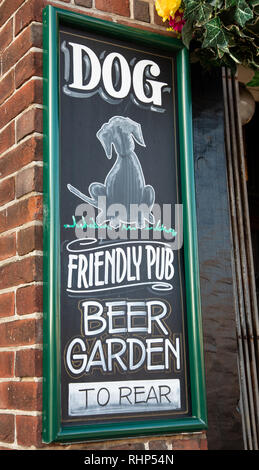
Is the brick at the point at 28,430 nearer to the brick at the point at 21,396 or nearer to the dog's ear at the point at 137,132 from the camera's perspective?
the brick at the point at 21,396

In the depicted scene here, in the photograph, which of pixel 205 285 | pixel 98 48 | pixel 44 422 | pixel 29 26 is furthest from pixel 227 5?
pixel 44 422

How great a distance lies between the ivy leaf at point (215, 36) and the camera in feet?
6.66

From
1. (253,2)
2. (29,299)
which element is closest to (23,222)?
(29,299)

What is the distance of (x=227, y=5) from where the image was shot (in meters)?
2.01

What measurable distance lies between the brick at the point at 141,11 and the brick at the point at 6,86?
0.55 metres

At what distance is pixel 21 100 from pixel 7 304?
2.40 ft

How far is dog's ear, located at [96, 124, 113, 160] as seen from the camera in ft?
6.63

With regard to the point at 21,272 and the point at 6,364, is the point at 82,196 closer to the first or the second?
the point at 21,272

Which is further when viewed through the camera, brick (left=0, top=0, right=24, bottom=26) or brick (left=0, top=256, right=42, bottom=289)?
brick (left=0, top=0, right=24, bottom=26)

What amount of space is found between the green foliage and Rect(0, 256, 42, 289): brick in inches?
39.5

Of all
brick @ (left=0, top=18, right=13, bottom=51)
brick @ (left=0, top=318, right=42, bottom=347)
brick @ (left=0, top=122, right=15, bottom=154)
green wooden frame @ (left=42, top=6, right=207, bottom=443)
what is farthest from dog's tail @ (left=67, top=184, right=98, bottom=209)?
brick @ (left=0, top=18, right=13, bottom=51)

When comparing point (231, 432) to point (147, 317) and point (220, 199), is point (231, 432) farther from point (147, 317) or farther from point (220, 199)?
Answer: point (220, 199)

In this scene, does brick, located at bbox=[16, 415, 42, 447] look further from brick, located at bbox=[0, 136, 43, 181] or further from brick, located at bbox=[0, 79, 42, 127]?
brick, located at bbox=[0, 79, 42, 127]

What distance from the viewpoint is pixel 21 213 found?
1950mm
